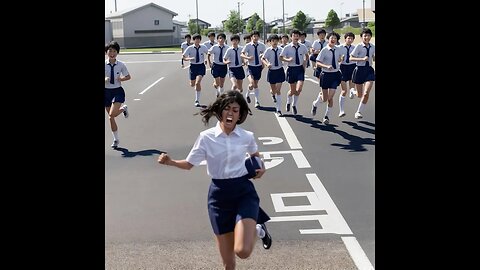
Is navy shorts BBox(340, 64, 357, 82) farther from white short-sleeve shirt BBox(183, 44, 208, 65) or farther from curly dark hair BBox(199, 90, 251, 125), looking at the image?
curly dark hair BBox(199, 90, 251, 125)

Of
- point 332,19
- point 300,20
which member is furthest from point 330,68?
point 300,20

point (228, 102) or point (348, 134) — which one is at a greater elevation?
point (228, 102)

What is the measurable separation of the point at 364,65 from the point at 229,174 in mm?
10340

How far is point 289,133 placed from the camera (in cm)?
1253

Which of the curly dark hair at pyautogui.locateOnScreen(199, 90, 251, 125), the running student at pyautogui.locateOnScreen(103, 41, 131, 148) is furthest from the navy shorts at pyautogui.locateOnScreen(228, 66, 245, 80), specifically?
the curly dark hair at pyautogui.locateOnScreen(199, 90, 251, 125)

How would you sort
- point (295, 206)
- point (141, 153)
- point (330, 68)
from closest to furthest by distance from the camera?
1. point (295, 206)
2. point (141, 153)
3. point (330, 68)

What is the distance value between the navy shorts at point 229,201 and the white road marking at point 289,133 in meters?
6.43

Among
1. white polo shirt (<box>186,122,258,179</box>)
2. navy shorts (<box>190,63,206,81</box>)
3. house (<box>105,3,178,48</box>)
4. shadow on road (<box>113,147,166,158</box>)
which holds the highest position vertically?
house (<box>105,3,178,48</box>)

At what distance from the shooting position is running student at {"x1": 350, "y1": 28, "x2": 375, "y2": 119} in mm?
13914

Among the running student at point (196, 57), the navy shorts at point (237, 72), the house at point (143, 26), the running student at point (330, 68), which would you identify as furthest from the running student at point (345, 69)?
the house at point (143, 26)

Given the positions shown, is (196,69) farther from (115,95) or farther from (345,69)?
(115,95)

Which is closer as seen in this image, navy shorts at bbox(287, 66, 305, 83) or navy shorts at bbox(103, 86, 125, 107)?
navy shorts at bbox(103, 86, 125, 107)
